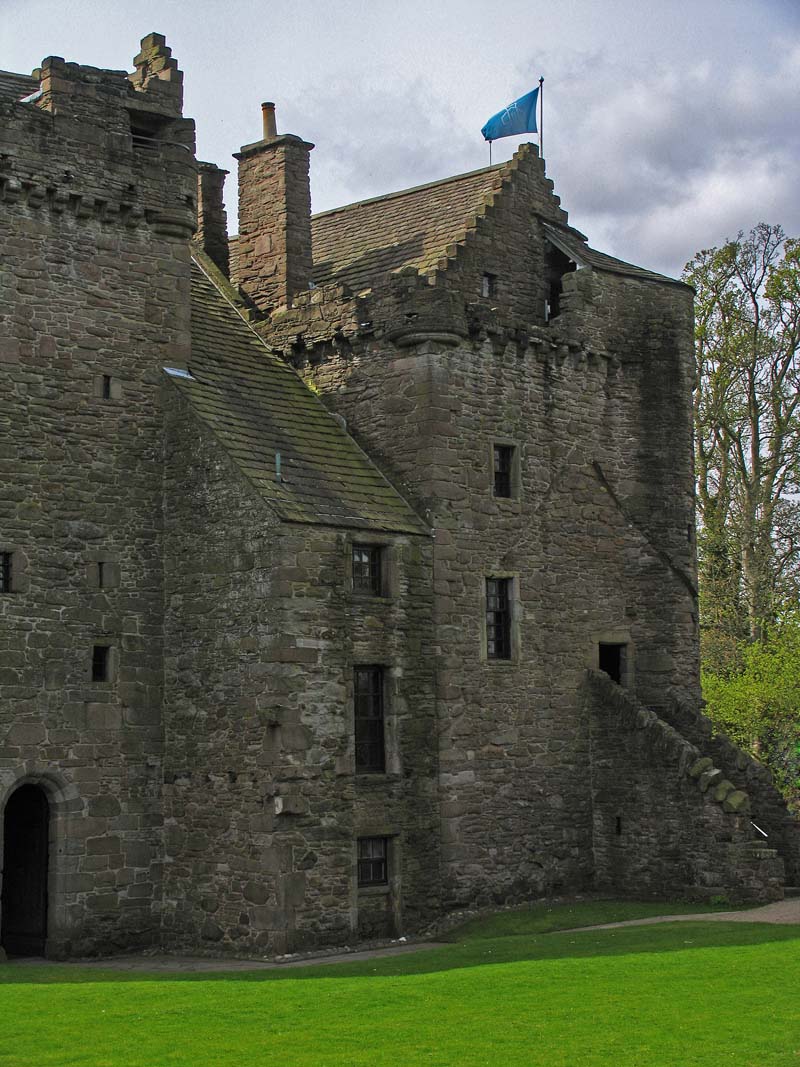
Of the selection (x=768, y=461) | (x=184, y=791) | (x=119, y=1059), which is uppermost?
(x=768, y=461)

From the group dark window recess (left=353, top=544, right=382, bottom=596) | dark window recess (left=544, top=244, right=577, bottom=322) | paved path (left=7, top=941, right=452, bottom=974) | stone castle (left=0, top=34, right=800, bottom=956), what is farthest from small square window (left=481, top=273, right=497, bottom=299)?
paved path (left=7, top=941, right=452, bottom=974)

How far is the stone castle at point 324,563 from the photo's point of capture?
969 inches

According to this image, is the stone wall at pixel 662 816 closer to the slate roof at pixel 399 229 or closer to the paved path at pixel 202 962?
the paved path at pixel 202 962

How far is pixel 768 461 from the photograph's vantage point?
41719 mm

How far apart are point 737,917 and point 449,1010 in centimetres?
906

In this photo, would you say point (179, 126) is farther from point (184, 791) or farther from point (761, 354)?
point (761, 354)

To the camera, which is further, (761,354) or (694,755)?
(761,354)

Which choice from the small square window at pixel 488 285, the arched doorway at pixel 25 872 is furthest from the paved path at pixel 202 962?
the small square window at pixel 488 285

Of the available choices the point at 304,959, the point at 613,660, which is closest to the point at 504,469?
the point at 613,660

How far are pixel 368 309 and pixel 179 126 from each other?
440 centimetres

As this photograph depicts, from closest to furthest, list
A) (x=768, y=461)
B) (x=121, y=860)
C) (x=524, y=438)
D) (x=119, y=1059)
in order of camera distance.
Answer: (x=119, y=1059)
(x=121, y=860)
(x=524, y=438)
(x=768, y=461)

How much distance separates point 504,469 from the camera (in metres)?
29.0

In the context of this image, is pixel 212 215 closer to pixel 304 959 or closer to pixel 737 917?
pixel 304 959

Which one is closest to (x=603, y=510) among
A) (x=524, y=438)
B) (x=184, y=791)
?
(x=524, y=438)
